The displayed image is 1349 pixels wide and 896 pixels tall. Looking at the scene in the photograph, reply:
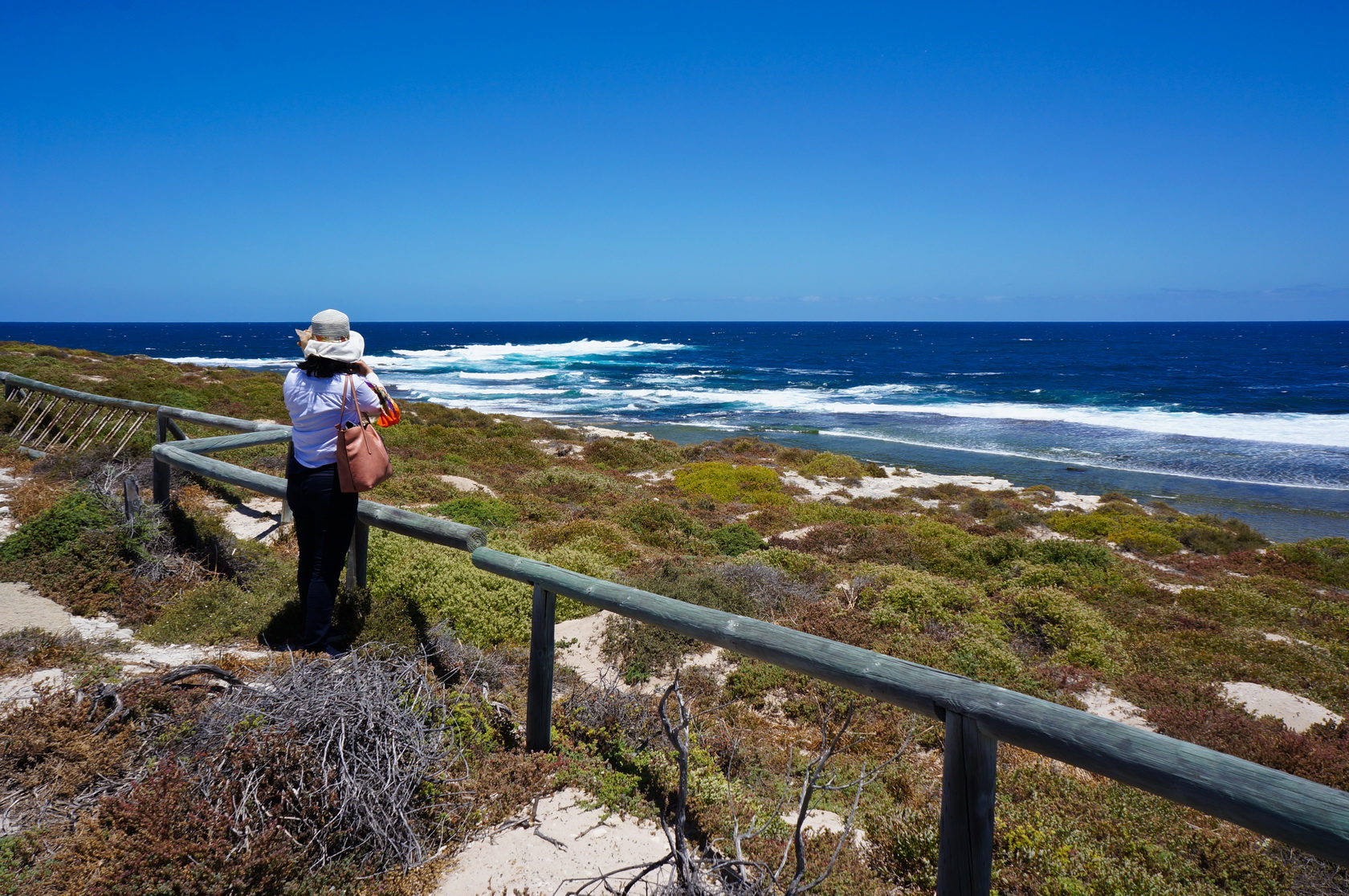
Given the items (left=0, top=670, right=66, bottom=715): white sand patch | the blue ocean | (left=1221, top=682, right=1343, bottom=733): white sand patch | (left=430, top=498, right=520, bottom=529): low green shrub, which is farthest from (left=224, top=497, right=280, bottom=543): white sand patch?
the blue ocean

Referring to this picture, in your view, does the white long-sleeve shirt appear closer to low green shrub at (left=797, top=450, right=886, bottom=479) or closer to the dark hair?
the dark hair

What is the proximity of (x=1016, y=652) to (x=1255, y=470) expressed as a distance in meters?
25.5

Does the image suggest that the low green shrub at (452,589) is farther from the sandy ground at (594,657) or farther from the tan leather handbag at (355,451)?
the tan leather handbag at (355,451)

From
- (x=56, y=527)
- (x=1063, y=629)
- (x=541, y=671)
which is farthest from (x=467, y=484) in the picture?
(x=541, y=671)

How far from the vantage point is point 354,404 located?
12.8 ft

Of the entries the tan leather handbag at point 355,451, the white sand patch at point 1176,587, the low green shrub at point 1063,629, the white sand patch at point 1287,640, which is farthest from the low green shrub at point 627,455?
the tan leather handbag at point 355,451

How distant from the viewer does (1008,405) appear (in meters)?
43.2

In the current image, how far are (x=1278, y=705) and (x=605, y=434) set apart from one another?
23077mm

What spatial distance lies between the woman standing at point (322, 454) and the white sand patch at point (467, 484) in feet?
25.5

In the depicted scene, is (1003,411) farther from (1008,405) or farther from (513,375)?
(513,375)

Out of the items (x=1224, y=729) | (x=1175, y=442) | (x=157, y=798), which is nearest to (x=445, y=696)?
(x=157, y=798)

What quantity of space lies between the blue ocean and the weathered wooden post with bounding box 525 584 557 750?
20.9 metres

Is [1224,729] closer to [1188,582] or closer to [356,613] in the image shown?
[356,613]

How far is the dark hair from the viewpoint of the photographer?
3.83 m
